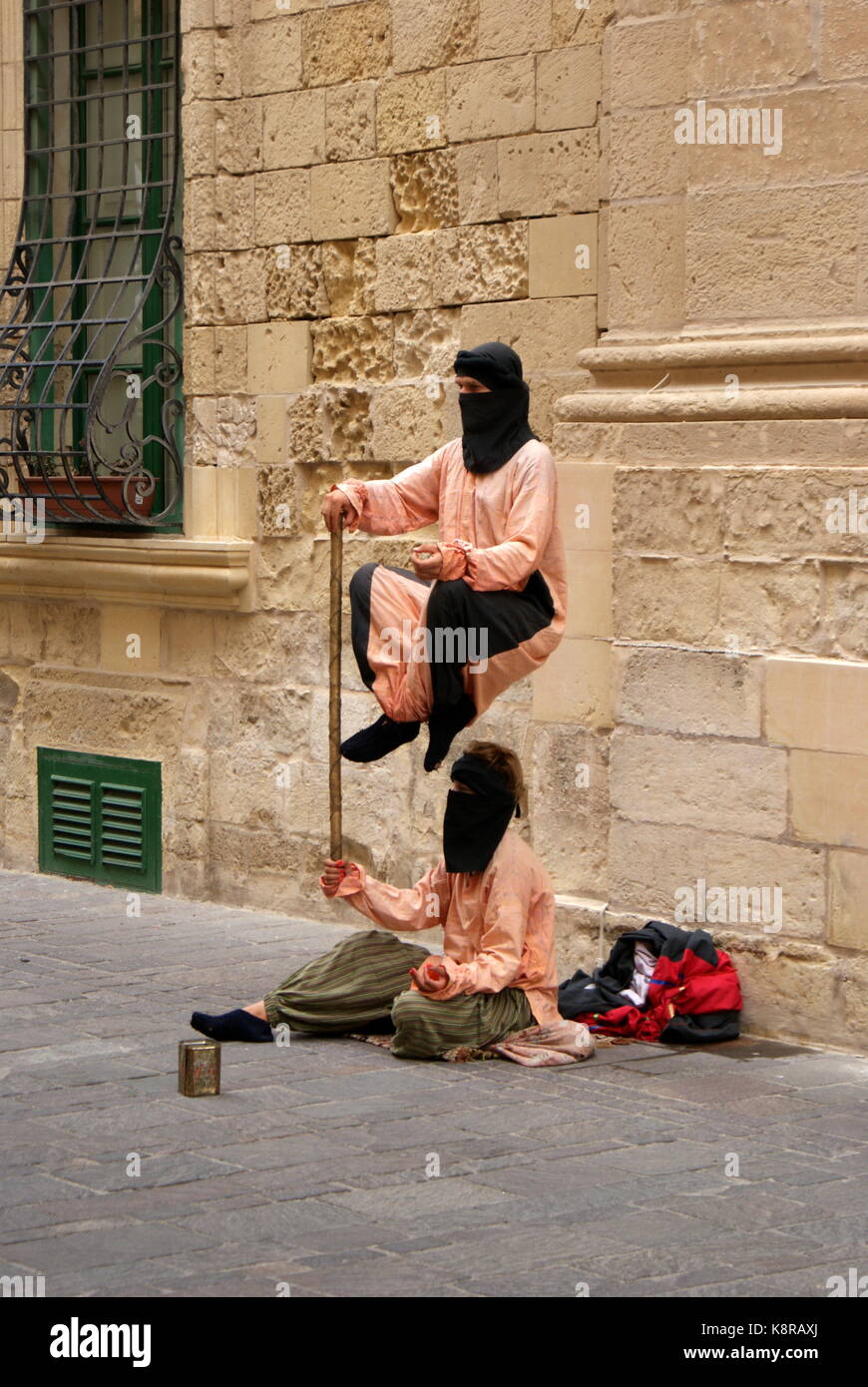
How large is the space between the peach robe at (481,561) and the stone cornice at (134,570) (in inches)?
99.2

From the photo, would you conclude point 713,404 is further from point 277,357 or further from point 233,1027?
point 277,357

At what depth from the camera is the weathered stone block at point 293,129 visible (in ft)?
29.3

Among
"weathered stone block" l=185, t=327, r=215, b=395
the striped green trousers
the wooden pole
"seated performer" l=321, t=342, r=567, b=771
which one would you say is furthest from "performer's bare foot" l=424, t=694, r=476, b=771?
"weathered stone block" l=185, t=327, r=215, b=395

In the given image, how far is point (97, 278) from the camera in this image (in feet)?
33.0

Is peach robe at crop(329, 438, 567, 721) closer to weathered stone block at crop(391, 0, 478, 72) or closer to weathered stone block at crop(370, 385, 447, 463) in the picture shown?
weathered stone block at crop(370, 385, 447, 463)

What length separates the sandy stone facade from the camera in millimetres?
6812

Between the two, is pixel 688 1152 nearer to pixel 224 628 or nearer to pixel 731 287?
pixel 731 287

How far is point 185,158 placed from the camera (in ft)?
30.6

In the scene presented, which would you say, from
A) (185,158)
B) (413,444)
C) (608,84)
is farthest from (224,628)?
(608,84)

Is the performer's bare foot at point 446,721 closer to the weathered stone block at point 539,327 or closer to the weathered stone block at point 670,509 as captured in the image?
the weathered stone block at point 670,509

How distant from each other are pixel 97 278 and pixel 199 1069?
Result: 5.13 meters

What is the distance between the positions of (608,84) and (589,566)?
1.71m

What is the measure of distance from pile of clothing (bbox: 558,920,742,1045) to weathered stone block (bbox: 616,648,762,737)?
694mm

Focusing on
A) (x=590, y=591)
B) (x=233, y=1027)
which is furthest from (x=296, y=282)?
(x=233, y=1027)
